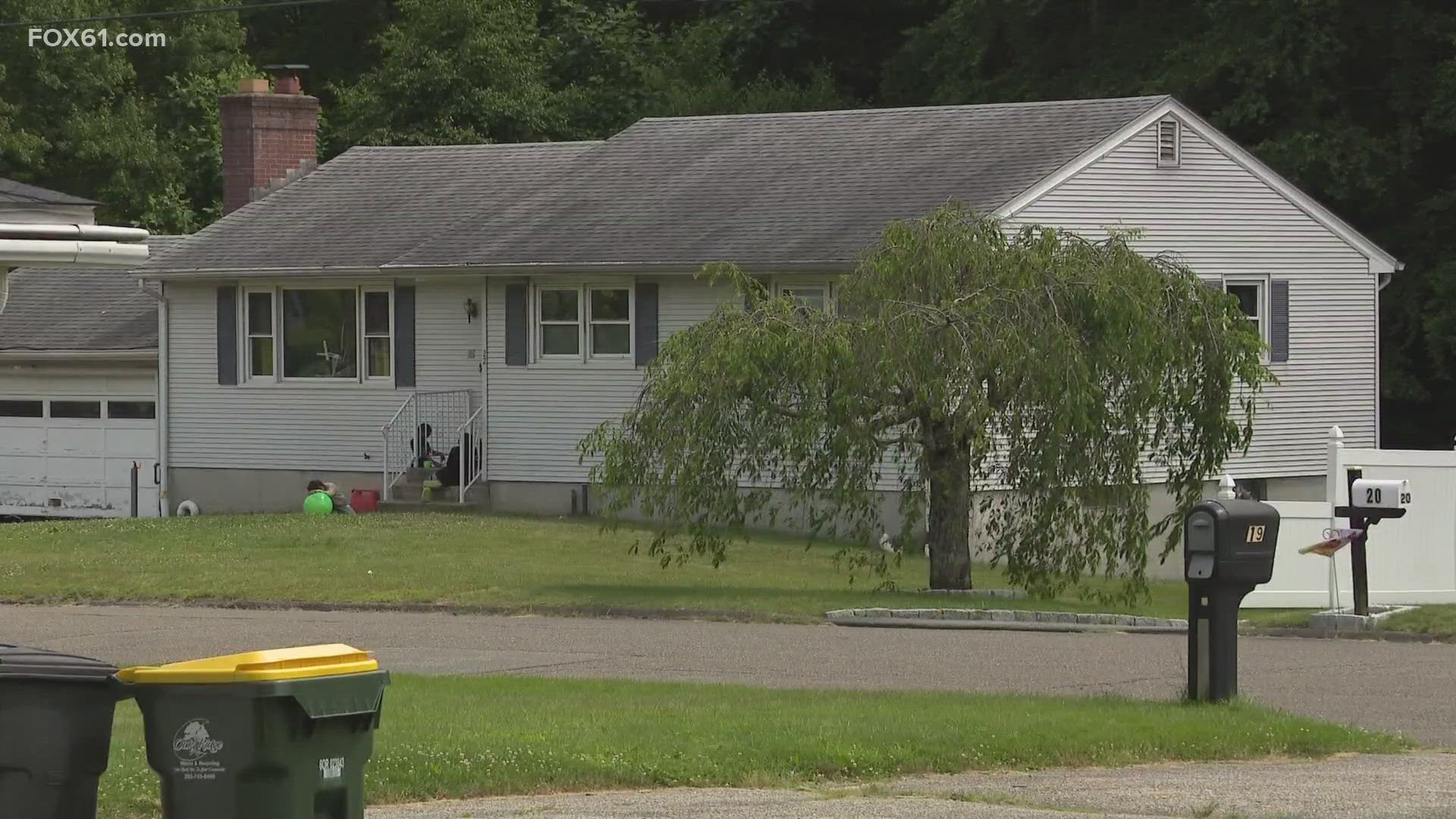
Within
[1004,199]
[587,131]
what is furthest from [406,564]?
[587,131]

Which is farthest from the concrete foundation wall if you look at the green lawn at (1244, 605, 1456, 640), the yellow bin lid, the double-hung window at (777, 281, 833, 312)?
the yellow bin lid

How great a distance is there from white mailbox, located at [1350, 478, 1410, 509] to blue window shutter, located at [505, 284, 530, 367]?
15442mm

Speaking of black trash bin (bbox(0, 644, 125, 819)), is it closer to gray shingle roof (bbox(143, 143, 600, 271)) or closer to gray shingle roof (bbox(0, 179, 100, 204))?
gray shingle roof (bbox(143, 143, 600, 271))

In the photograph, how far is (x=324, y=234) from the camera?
34031 mm

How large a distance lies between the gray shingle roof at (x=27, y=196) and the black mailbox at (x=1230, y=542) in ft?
88.8

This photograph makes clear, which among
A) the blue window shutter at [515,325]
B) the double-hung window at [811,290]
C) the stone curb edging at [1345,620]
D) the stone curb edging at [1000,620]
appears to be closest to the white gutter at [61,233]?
the stone curb edging at [1000,620]

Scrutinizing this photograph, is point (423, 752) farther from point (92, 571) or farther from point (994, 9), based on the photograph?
point (994, 9)

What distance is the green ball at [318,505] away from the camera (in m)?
31.3

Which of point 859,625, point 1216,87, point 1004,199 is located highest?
point 1216,87

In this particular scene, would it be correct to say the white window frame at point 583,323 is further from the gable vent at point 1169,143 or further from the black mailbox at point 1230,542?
the black mailbox at point 1230,542

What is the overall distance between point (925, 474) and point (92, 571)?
9171 mm

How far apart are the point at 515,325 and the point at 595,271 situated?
182cm

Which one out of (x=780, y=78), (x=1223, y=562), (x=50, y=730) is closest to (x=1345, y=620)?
(x=1223, y=562)

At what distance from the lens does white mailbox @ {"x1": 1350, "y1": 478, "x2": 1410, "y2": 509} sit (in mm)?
18328
